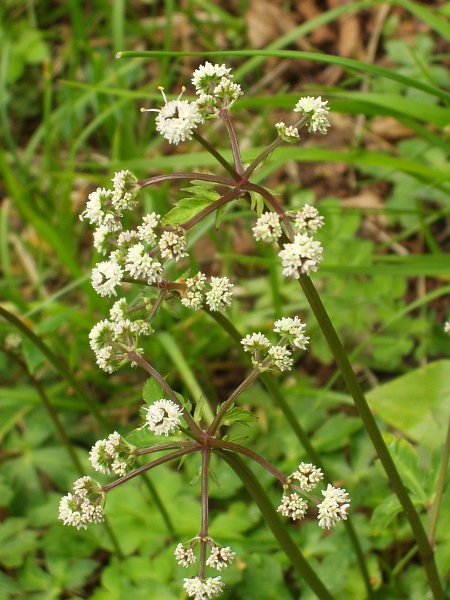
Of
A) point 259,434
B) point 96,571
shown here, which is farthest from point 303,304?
point 96,571

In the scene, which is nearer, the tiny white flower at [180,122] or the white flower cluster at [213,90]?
the tiny white flower at [180,122]

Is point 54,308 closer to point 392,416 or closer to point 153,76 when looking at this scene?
point 392,416

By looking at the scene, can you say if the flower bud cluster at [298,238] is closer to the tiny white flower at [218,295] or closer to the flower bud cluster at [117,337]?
the tiny white flower at [218,295]

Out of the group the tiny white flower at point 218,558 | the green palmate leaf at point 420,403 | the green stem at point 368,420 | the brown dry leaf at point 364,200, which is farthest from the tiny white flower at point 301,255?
the brown dry leaf at point 364,200

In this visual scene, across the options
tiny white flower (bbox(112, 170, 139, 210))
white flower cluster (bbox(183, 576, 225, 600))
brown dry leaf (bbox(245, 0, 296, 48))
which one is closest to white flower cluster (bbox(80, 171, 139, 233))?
tiny white flower (bbox(112, 170, 139, 210))

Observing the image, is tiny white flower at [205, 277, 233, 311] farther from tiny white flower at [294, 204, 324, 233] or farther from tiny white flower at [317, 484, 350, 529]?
tiny white flower at [317, 484, 350, 529]
